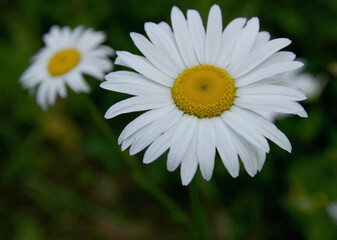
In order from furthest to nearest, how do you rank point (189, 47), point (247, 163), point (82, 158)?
1. point (82, 158)
2. point (189, 47)
3. point (247, 163)

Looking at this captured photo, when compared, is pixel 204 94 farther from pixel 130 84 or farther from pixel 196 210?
pixel 196 210

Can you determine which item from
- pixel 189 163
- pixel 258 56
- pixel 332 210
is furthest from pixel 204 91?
pixel 332 210

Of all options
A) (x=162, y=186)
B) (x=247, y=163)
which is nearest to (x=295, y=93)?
(x=247, y=163)

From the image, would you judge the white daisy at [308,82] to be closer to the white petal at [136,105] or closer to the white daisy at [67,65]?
the white daisy at [67,65]

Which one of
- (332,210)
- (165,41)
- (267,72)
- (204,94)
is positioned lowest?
(332,210)

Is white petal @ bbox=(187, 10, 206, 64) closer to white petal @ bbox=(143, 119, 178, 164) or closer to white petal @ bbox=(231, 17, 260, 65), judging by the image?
white petal @ bbox=(231, 17, 260, 65)

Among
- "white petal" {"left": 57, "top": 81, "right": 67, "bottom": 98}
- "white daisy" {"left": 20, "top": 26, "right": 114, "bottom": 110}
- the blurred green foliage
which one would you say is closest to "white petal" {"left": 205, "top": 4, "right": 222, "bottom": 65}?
"white daisy" {"left": 20, "top": 26, "right": 114, "bottom": 110}

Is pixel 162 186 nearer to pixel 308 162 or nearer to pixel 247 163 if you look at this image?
pixel 308 162
